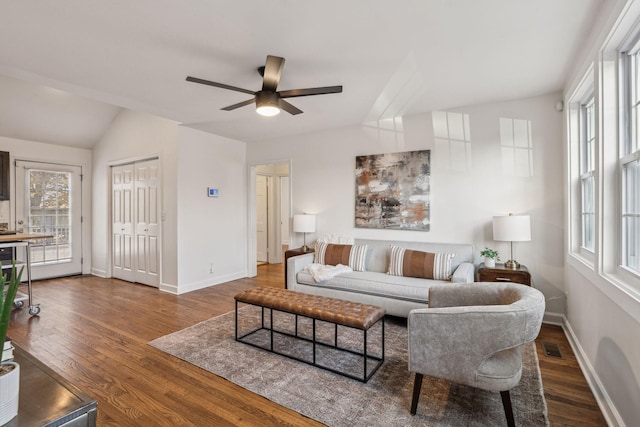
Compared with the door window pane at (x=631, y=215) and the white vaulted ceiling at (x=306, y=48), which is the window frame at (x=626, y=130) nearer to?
the door window pane at (x=631, y=215)

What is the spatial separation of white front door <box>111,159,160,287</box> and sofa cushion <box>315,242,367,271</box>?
2567mm

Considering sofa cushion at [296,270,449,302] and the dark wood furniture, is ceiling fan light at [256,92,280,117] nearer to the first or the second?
sofa cushion at [296,270,449,302]

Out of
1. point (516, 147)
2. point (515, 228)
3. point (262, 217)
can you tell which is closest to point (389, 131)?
point (516, 147)

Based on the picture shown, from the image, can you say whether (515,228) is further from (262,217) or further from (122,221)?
(122,221)

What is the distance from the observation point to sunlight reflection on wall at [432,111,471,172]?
381 centimetres

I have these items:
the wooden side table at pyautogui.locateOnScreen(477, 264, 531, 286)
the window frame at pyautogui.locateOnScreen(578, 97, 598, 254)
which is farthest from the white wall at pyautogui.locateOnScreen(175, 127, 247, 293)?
the window frame at pyautogui.locateOnScreen(578, 97, 598, 254)

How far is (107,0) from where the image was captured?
6.25ft

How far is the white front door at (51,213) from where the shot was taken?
5293 mm

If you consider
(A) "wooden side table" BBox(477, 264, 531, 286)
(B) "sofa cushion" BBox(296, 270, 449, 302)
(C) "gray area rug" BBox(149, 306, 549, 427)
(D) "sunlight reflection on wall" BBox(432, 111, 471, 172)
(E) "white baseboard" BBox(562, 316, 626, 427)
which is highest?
(D) "sunlight reflection on wall" BBox(432, 111, 471, 172)

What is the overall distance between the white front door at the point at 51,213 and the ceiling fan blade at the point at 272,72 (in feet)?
17.1

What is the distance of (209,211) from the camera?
509 centimetres

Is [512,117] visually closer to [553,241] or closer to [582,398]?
[553,241]

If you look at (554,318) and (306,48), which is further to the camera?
(554,318)

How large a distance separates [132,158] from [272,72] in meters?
3.93
